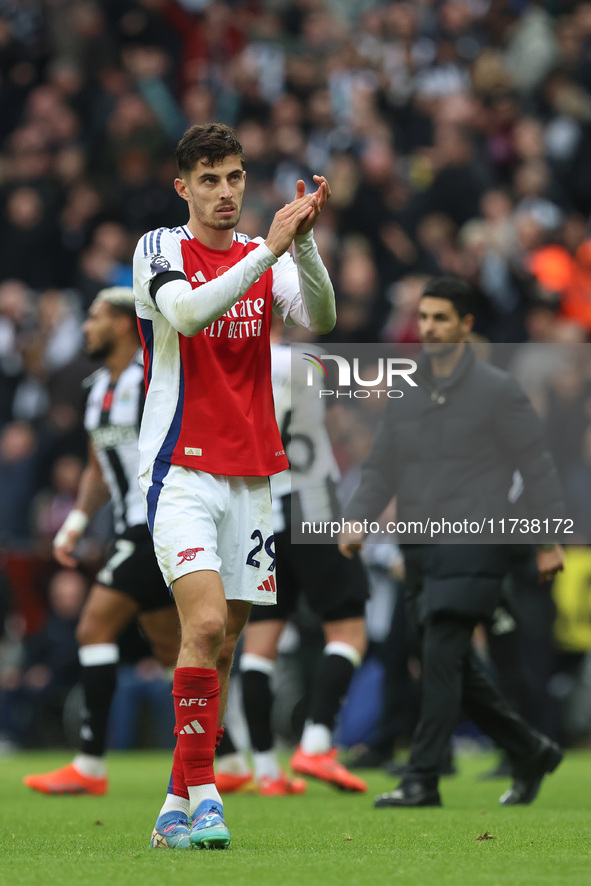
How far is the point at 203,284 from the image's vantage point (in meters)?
4.88

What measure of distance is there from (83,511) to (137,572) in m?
0.77

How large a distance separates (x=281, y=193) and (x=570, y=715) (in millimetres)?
6162

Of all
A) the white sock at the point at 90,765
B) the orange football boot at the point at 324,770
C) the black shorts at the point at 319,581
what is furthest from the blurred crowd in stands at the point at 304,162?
the white sock at the point at 90,765

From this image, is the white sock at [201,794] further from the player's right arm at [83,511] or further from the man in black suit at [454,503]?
the player's right arm at [83,511]

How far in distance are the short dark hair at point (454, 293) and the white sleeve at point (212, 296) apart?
2.45 m

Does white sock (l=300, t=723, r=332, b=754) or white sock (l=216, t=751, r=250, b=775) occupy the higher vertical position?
white sock (l=300, t=723, r=332, b=754)

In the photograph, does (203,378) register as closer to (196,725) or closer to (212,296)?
(212,296)

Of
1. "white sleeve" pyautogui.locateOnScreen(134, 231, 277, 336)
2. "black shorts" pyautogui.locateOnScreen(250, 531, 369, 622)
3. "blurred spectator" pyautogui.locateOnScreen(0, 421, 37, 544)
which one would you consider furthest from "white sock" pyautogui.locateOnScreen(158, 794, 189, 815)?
"blurred spectator" pyautogui.locateOnScreen(0, 421, 37, 544)

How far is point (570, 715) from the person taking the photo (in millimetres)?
11047

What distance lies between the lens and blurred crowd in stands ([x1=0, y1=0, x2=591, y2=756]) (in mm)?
12633

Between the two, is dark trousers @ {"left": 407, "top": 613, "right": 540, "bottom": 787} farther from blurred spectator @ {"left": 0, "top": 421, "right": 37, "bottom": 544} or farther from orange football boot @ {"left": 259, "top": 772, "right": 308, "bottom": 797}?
blurred spectator @ {"left": 0, "top": 421, "right": 37, "bottom": 544}

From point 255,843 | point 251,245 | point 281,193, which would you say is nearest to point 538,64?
point 281,193

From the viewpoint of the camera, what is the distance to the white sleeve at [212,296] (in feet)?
15.4

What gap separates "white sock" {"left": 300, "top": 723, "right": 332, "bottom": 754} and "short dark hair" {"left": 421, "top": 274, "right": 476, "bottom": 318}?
225 cm
